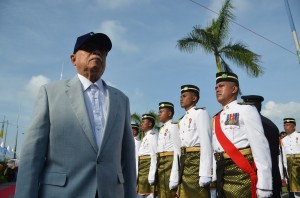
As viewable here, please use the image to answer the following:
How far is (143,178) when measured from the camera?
10180mm

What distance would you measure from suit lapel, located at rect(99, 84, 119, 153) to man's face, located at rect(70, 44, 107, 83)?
0.56ft

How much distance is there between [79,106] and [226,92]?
3033mm

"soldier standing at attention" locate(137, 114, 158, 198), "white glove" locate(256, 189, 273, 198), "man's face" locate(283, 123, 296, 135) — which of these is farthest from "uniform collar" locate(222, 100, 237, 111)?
"man's face" locate(283, 123, 296, 135)

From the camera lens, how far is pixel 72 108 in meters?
2.32

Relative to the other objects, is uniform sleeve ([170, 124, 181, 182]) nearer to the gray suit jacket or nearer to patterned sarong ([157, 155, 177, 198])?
patterned sarong ([157, 155, 177, 198])

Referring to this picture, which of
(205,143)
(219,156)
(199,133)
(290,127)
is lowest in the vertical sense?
(219,156)

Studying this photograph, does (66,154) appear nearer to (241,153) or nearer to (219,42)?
(241,153)

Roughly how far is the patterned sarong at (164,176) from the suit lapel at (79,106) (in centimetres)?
556

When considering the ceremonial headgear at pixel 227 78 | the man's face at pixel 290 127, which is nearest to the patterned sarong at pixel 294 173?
the man's face at pixel 290 127

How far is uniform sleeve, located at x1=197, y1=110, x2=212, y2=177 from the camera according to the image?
524 centimetres

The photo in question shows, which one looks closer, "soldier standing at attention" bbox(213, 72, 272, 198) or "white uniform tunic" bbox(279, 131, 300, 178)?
"soldier standing at attention" bbox(213, 72, 272, 198)

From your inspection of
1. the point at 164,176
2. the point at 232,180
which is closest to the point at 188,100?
the point at 164,176

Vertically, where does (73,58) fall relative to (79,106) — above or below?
above

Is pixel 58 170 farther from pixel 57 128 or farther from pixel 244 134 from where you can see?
pixel 244 134
